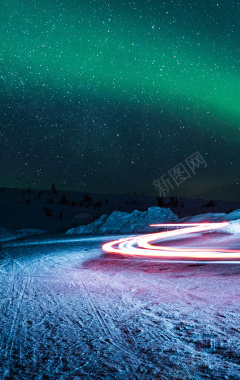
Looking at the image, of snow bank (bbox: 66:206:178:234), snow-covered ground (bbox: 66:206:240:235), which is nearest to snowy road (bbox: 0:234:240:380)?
snow-covered ground (bbox: 66:206:240:235)

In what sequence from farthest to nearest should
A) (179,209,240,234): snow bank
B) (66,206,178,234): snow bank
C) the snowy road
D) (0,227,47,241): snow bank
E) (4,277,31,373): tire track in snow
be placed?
(66,206,178,234): snow bank
(0,227,47,241): snow bank
(179,209,240,234): snow bank
(4,277,31,373): tire track in snow
the snowy road

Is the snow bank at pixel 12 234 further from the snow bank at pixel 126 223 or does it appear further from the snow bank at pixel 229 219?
the snow bank at pixel 229 219

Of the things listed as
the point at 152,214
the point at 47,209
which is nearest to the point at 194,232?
the point at 152,214

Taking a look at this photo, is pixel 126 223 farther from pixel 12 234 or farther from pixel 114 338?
pixel 114 338

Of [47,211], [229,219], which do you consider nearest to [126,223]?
[229,219]

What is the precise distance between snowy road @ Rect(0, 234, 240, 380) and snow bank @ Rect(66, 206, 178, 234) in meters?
20.9

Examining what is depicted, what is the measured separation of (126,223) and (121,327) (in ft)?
87.2

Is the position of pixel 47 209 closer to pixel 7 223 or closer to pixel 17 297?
pixel 7 223

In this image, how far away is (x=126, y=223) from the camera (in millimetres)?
30266

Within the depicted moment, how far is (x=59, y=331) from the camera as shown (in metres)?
3.69

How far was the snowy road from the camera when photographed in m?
2.70

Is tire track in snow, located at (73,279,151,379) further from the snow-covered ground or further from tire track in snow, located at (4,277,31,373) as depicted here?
the snow-covered ground

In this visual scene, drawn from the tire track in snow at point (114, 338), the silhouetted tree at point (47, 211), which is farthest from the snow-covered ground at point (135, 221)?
the tire track in snow at point (114, 338)

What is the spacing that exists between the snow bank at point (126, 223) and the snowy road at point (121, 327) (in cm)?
2090
